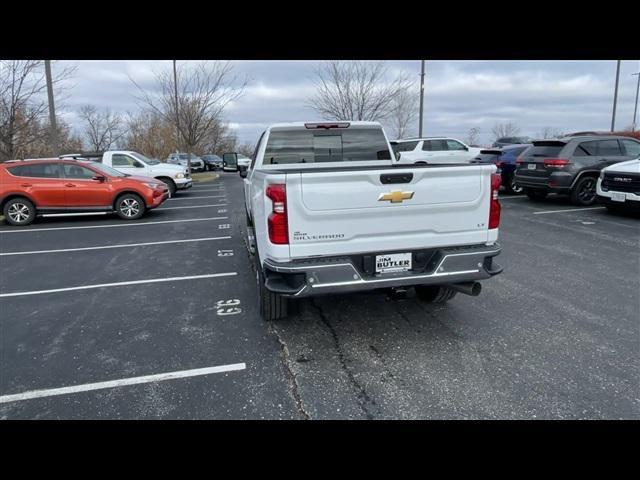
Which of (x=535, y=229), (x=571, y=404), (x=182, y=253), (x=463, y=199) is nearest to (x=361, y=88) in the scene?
(x=535, y=229)

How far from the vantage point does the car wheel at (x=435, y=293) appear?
429 cm

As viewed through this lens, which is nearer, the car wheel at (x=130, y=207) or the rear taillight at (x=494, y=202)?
the rear taillight at (x=494, y=202)

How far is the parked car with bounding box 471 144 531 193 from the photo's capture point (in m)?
13.3

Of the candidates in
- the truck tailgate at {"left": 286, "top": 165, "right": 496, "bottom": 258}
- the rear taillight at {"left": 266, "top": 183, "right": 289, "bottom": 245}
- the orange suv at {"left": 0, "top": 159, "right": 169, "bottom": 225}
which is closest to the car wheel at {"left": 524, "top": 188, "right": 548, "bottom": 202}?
the truck tailgate at {"left": 286, "top": 165, "right": 496, "bottom": 258}

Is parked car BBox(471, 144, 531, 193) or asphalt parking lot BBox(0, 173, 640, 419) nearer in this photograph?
asphalt parking lot BBox(0, 173, 640, 419)

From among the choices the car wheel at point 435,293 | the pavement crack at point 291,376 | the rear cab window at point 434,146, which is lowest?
the pavement crack at point 291,376

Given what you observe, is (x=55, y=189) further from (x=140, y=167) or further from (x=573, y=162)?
(x=573, y=162)

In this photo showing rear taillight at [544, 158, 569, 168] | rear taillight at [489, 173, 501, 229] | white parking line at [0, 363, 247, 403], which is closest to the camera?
white parking line at [0, 363, 247, 403]

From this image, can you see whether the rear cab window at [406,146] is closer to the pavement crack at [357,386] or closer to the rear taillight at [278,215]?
the pavement crack at [357,386]

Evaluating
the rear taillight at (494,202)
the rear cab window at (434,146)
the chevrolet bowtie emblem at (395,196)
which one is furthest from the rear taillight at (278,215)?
the rear cab window at (434,146)

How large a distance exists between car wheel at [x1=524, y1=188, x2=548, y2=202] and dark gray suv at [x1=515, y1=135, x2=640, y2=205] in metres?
0.08

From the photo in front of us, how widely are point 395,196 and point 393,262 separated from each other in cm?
56

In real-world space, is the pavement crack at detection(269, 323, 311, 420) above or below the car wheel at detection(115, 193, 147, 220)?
below

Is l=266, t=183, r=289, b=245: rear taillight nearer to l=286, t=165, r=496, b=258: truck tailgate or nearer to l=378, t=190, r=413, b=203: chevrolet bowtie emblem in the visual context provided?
l=286, t=165, r=496, b=258: truck tailgate
